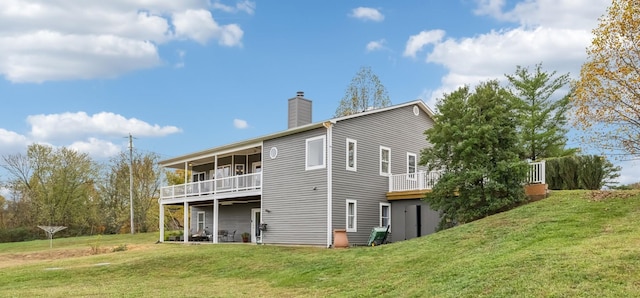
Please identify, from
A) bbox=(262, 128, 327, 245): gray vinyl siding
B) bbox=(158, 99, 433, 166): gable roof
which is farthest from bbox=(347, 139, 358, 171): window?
bbox=(262, 128, 327, 245): gray vinyl siding

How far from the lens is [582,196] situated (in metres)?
16.5

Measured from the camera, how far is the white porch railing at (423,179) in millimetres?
18094

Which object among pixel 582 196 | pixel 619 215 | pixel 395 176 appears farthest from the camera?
pixel 395 176

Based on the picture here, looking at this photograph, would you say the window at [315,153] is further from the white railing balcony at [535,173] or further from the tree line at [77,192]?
the tree line at [77,192]

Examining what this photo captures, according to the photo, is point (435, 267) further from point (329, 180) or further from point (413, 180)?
point (413, 180)

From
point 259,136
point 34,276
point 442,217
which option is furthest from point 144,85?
point 442,217

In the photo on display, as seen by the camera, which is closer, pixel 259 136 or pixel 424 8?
pixel 424 8

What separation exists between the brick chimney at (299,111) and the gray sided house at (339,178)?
45 mm

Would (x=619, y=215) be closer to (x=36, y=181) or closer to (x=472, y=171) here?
(x=472, y=171)

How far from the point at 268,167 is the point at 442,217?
315 inches

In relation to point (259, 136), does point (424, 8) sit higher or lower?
higher

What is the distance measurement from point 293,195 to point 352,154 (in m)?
2.92

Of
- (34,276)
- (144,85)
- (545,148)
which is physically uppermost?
(144,85)

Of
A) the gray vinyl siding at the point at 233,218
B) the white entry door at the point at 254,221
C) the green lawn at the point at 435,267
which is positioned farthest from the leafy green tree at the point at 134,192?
the green lawn at the point at 435,267
